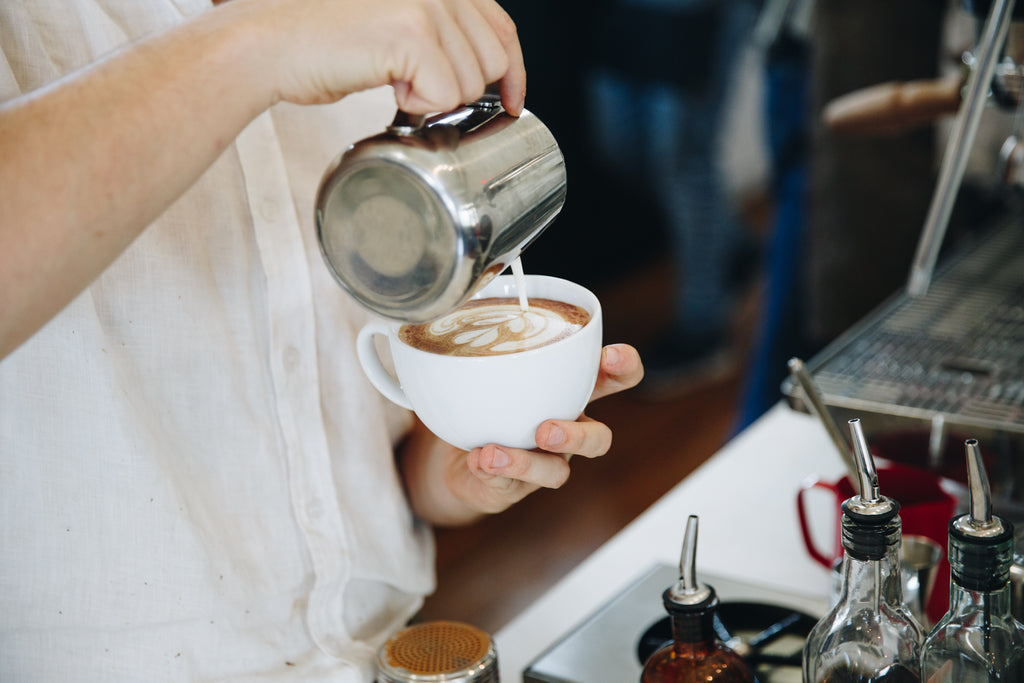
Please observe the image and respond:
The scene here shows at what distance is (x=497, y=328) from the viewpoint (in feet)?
2.23

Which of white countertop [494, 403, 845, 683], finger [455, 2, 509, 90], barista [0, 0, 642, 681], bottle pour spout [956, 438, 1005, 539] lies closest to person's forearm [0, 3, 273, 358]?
barista [0, 0, 642, 681]

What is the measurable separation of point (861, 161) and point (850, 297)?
33 cm

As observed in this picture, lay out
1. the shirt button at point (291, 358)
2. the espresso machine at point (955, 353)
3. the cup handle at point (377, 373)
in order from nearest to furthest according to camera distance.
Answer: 1. the cup handle at point (377, 373)
2. the shirt button at point (291, 358)
3. the espresso machine at point (955, 353)

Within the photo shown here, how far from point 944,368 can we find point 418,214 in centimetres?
90

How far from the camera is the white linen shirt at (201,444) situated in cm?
75

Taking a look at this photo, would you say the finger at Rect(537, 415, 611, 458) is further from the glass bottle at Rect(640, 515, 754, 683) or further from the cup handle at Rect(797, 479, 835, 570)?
the cup handle at Rect(797, 479, 835, 570)

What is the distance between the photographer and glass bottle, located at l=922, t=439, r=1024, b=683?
575 millimetres

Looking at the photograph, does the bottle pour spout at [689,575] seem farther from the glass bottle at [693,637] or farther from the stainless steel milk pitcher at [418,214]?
the stainless steel milk pitcher at [418,214]

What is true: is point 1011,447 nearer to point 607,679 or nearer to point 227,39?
point 607,679

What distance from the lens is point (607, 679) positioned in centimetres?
82

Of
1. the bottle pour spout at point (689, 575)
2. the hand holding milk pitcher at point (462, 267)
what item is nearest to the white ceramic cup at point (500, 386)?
the hand holding milk pitcher at point (462, 267)

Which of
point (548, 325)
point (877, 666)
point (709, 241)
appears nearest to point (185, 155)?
point (548, 325)

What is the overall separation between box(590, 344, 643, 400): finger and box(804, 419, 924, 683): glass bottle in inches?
8.1

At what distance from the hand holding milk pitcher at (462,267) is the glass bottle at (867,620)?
7.4 inches
